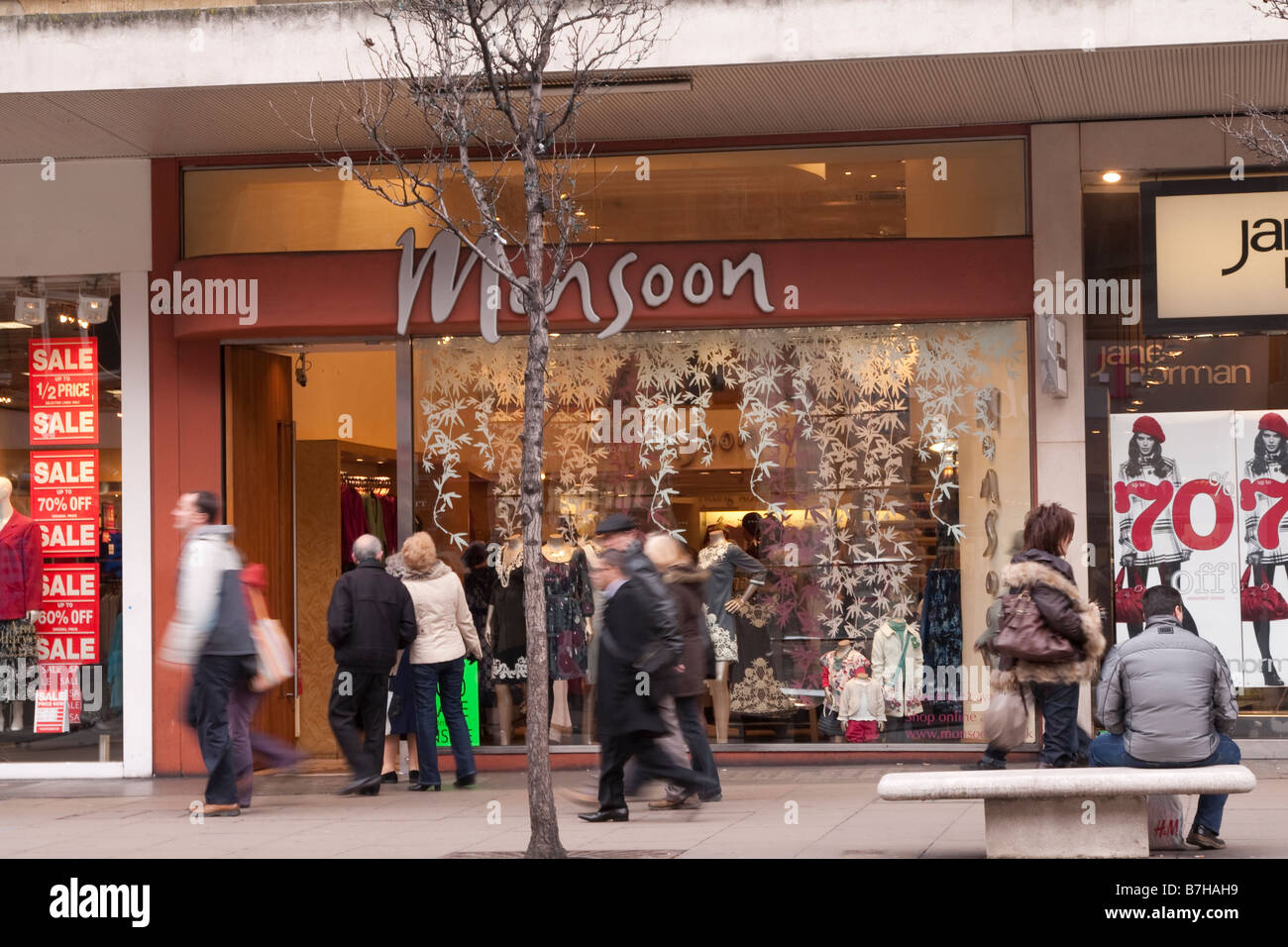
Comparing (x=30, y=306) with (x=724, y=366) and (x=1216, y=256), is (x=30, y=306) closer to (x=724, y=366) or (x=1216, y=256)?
(x=724, y=366)

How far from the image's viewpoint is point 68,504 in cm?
1329

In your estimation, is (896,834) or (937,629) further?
(937,629)

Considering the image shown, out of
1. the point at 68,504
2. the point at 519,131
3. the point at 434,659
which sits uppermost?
the point at 519,131

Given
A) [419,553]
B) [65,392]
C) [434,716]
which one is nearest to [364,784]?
[434,716]

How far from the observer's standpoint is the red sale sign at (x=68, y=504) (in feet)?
43.5

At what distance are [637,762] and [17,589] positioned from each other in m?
6.28

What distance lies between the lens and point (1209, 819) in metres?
8.23

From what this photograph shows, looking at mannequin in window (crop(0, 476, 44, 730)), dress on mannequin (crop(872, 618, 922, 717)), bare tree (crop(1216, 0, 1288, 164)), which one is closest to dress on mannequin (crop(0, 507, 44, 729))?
mannequin in window (crop(0, 476, 44, 730))

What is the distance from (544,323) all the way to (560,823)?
3.16 meters

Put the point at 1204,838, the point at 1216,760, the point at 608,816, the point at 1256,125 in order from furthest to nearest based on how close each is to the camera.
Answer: the point at 1256,125
the point at 608,816
the point at 1204,838
the point at 1216,760

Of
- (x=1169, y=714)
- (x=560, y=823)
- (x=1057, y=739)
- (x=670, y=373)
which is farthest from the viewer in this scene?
(x=670, y=373)

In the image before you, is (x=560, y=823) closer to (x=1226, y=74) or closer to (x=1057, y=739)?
(x=1057, y=739)

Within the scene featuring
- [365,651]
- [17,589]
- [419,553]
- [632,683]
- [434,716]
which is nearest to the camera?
[632,683]

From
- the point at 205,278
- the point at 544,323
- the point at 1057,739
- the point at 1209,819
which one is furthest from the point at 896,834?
the point at 205,278
